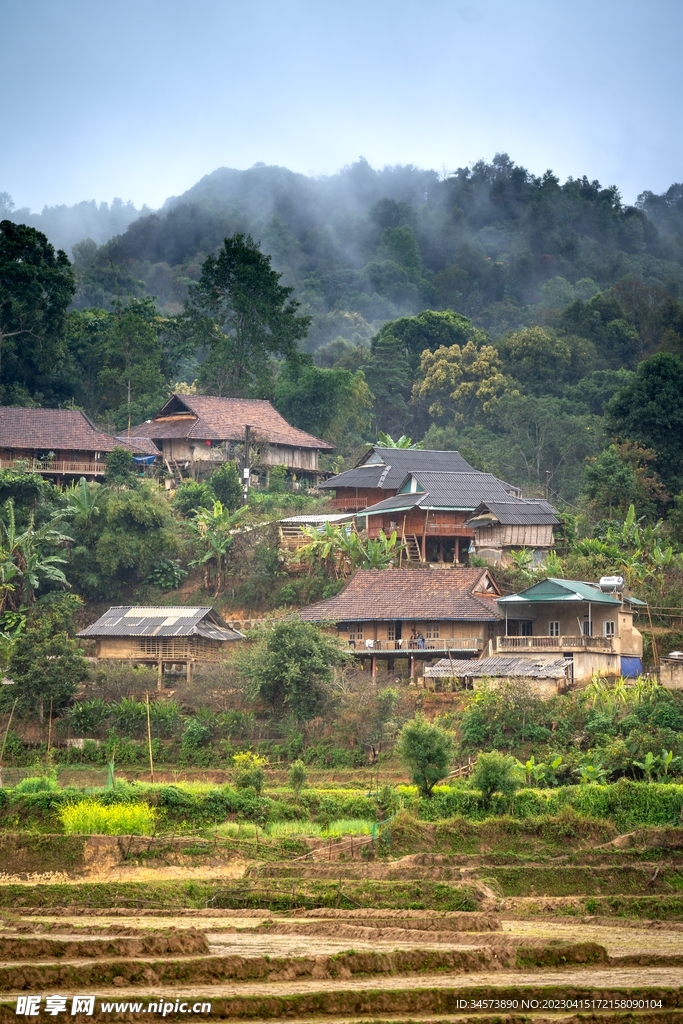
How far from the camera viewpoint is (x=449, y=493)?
166 feet

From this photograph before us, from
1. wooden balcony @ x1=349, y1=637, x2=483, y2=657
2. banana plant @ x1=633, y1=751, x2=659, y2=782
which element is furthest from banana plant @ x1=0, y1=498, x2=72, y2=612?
banana plant @ x1=633, y1=751, x2=659, y2=782

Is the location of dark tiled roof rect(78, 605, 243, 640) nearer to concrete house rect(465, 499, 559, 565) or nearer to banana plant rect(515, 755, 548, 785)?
concrete house rect(465, 499, 559, 565)

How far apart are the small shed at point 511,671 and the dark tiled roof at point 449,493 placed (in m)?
9.71

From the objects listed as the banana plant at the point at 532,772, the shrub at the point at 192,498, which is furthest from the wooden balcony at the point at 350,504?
the banana plant at the point at 532,772

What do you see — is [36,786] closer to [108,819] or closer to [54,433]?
[108,819]

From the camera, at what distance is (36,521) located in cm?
4991

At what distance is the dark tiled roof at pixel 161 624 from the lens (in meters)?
43.0

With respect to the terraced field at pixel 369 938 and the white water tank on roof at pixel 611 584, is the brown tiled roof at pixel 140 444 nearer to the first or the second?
the white water tank on roof at pixel 611 584

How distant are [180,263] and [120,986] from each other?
105504 mm

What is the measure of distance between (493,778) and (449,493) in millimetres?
21255

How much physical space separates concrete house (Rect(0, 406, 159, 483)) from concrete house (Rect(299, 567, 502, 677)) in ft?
51.3

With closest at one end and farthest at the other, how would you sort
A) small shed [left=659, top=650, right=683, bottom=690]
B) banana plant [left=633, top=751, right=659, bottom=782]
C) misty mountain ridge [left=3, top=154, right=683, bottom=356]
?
1. banana plant [left=633, top=751, right=659, bottom=782]
2. small shed [left=659, top=650, right=683, bottom=690]
3. misty mountain ridge [left=3, top=154, right=683, bottom=356]

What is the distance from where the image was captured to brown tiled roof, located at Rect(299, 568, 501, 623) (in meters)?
42.5

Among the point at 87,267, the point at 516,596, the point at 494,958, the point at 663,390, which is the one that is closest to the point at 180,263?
the point at 87,267
